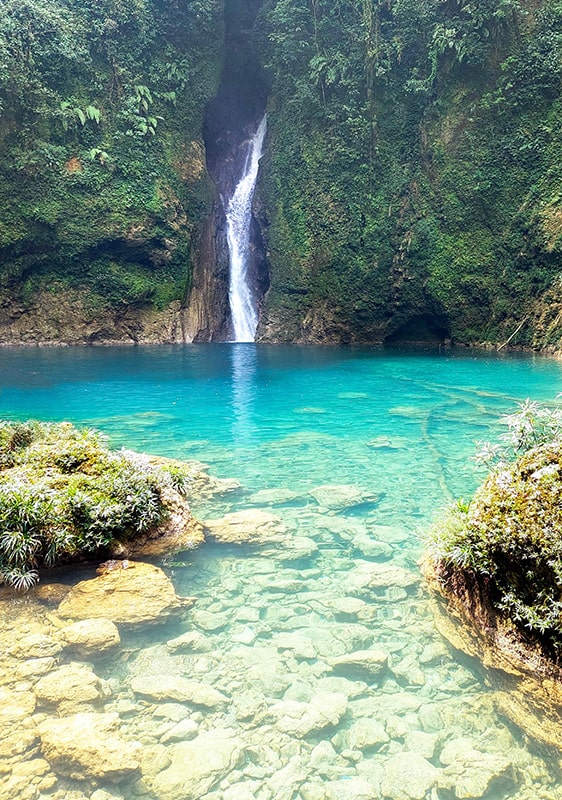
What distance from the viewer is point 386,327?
3288 cm

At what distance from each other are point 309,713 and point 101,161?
34.3 metres

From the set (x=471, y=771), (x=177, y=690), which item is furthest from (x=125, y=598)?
(x=471, y=771)

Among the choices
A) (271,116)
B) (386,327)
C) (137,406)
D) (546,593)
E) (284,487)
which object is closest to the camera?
(546,593)

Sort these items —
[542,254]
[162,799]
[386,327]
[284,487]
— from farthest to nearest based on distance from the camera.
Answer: [386,327]
[542,254]
[284,487]
[162,799]

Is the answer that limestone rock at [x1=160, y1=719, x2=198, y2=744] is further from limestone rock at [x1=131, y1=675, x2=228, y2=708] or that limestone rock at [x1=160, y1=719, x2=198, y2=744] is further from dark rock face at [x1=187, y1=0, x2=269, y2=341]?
dark rock face at [x1=187, y1=0, x2=269, y2=341]

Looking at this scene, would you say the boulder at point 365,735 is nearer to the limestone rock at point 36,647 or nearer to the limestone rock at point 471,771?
the limestone rock at point 471,771

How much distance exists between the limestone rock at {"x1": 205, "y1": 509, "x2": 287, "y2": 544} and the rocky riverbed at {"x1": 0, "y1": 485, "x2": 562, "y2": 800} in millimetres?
383

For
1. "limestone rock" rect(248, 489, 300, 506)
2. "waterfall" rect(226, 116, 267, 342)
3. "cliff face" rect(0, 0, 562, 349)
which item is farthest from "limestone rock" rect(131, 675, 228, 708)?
"waterfall" rect(226, 116, 267, 342)

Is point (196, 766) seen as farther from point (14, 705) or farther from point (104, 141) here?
point (104, 141)

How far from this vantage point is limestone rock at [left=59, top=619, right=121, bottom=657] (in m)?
3.54

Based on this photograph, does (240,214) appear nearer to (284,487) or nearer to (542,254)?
(542,254)

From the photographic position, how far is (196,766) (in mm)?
2660

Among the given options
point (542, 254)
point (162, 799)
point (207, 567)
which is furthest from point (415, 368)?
point (162, 799)

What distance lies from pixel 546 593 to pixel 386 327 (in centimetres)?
3074
